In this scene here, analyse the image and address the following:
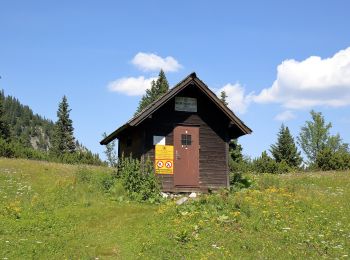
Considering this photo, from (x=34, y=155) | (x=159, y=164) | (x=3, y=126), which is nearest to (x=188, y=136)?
(x=159, y=164)

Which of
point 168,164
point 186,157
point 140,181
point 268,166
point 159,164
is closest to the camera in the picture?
point 140,181

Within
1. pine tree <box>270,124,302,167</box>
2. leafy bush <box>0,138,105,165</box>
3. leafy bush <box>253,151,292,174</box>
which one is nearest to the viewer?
leafy bush <box>253,151,292,174</box>

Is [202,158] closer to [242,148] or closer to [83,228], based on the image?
[83,228]

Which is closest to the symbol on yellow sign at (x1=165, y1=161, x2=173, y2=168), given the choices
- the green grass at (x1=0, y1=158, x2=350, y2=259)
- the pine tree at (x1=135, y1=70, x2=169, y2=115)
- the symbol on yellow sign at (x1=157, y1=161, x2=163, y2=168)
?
the symbol on yellow sign at (x1=157, y1=161, x2=163, y2=168)

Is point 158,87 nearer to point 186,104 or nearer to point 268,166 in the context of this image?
point 268,166

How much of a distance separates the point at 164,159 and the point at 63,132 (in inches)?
2274

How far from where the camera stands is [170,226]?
535 inches

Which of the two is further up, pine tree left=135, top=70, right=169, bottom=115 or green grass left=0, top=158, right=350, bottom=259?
pine tree left=135, top=70, right=169, bottom=115

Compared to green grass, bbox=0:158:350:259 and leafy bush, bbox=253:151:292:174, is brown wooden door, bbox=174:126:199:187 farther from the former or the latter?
leafy bush, bbox=253:151:292:174

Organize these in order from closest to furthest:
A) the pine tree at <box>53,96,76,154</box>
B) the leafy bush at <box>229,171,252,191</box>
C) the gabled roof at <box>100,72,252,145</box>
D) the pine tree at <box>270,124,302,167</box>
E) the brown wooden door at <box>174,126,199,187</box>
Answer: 1. the gabled roof at <box>100,72,252,145</box>
2. the brown wooden door at <box>174,126,199,187</box>
3. the leafy bush at <box>229,171,252,191</box>
4. the pine tree at <box>270,124,302,167</box>
5. the pine tree at <box>53,96,76,154</box>

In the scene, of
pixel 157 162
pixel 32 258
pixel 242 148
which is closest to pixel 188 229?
pixel 32 258

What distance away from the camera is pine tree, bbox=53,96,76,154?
75.6 m

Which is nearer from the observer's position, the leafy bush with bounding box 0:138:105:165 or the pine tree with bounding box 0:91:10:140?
the leafy bush with bounding box 0:138:105:165

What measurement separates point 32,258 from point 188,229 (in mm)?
4474
